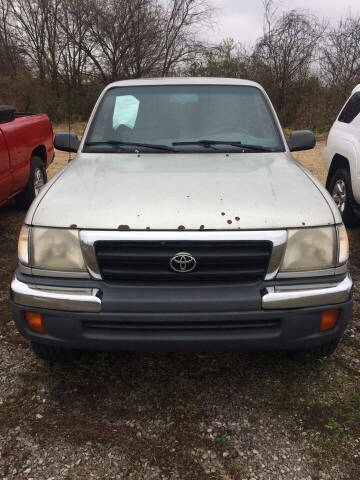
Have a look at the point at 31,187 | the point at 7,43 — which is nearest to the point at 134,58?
the point at 7,43

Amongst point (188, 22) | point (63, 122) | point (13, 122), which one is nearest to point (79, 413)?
point (13, 122)

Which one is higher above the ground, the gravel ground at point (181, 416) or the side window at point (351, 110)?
the side window at point (351, 110)

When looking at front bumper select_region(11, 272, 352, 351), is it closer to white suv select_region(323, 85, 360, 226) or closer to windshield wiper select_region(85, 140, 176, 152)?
windshield wiper select_region(85, 140, 176, 152)

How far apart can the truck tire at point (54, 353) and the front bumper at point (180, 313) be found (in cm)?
36

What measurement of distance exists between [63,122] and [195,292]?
660 inches

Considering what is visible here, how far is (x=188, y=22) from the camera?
19.0 metres

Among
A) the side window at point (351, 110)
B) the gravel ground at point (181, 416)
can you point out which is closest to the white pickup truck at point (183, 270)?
the gravel ground at point (181, 416)

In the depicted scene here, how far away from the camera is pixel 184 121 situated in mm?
3230

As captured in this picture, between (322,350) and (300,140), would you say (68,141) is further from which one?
(322,350)

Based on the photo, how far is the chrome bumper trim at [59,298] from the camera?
2043mm

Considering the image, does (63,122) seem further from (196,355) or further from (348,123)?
(196,355)

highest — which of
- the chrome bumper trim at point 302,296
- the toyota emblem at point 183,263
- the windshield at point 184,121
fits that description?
the windshield at point 184,121

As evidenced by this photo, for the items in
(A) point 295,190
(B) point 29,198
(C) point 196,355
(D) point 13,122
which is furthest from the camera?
(B) point 29,198

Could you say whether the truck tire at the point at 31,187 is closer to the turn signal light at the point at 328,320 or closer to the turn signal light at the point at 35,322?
the turn signal light at the point at 35,322
